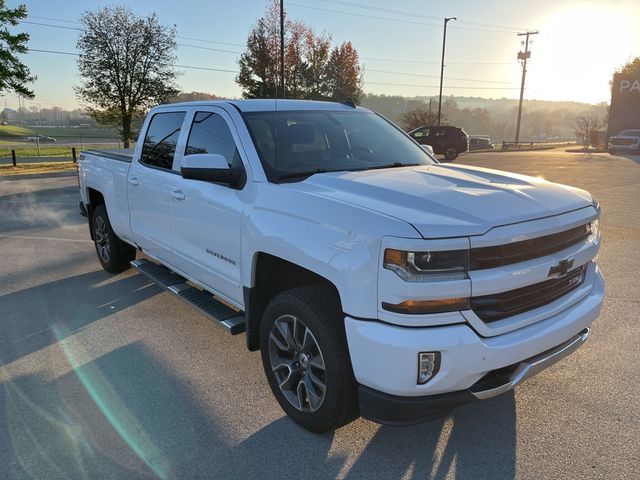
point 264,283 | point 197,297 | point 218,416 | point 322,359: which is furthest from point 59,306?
point 322,359

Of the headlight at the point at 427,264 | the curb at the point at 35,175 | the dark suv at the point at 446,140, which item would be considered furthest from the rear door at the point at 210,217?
the dark suv at the point at 446,140

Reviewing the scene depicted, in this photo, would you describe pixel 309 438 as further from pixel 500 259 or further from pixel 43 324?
pixel 43 324

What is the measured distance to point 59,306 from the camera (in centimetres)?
507

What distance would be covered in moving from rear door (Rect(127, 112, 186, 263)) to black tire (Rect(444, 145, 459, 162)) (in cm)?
2351

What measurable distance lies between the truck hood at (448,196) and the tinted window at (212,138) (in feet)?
2.37

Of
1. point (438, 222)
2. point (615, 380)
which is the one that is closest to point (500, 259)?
point (438, 222)

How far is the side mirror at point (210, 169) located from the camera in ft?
10.6

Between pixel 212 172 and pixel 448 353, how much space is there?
1.84 metres

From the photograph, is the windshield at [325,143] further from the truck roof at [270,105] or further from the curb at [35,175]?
the curb at [35,175]

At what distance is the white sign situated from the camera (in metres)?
44.7

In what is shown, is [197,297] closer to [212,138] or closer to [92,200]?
[212,138]

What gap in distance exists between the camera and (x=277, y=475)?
262 cm

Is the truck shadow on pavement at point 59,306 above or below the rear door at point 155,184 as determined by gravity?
below

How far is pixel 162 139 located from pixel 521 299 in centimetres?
346
